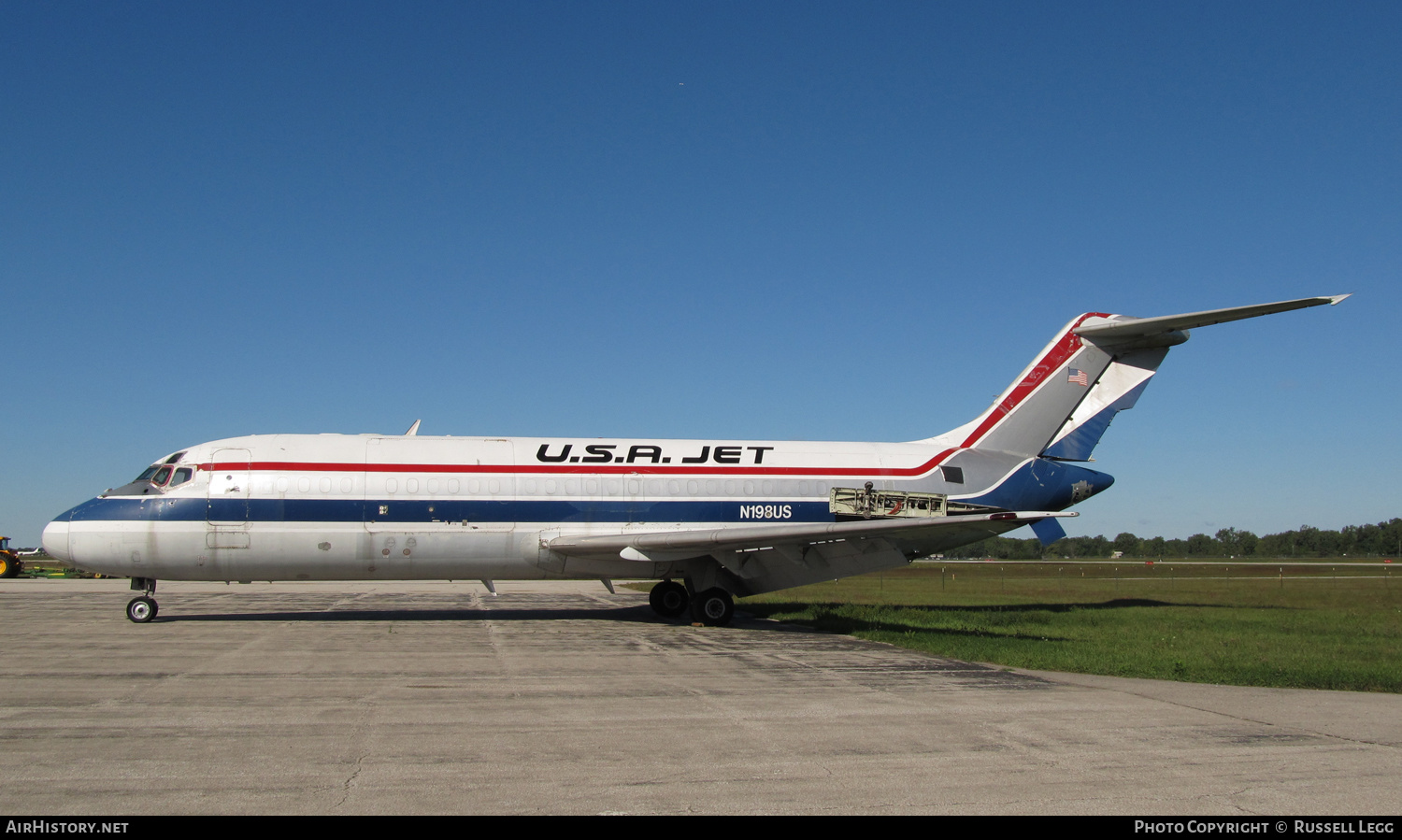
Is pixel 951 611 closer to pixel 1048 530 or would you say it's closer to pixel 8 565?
pixel 1048 530

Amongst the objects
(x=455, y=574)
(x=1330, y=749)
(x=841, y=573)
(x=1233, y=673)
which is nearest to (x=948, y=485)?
(x=841, y=573)

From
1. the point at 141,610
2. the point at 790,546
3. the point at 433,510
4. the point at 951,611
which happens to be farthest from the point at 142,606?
the point at 951,611

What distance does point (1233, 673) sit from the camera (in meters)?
13.6

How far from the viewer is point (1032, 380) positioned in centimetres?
2391

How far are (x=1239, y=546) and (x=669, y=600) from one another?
144 metres

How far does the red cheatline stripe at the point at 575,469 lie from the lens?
1956 cm

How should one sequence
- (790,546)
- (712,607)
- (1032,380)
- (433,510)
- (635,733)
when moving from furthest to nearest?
(1032,380) < (712,607) < (790,546) < (433,510) < (635,733)

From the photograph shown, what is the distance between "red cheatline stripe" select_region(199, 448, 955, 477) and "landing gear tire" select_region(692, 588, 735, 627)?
112 inches

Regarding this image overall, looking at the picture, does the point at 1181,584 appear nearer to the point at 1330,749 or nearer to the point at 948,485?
the point at 948,485

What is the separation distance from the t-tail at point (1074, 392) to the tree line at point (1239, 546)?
10280cm

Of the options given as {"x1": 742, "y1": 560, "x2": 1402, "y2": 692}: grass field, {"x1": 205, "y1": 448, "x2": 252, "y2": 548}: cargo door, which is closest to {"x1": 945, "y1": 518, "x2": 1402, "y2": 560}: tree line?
{"x1": 742, "y1": 560, "x2": 1402, "y2": 692}: grass field

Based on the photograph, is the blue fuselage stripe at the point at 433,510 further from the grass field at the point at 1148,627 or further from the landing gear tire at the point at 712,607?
the grass field at the point at 1148,627

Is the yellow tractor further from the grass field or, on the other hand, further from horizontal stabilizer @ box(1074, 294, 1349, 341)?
horizontal stabilizer @ box(1074, 294, 1349, 341)

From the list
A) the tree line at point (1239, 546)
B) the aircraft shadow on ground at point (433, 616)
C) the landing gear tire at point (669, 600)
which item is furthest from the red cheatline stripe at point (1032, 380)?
the tree line at point (1239, 546)
